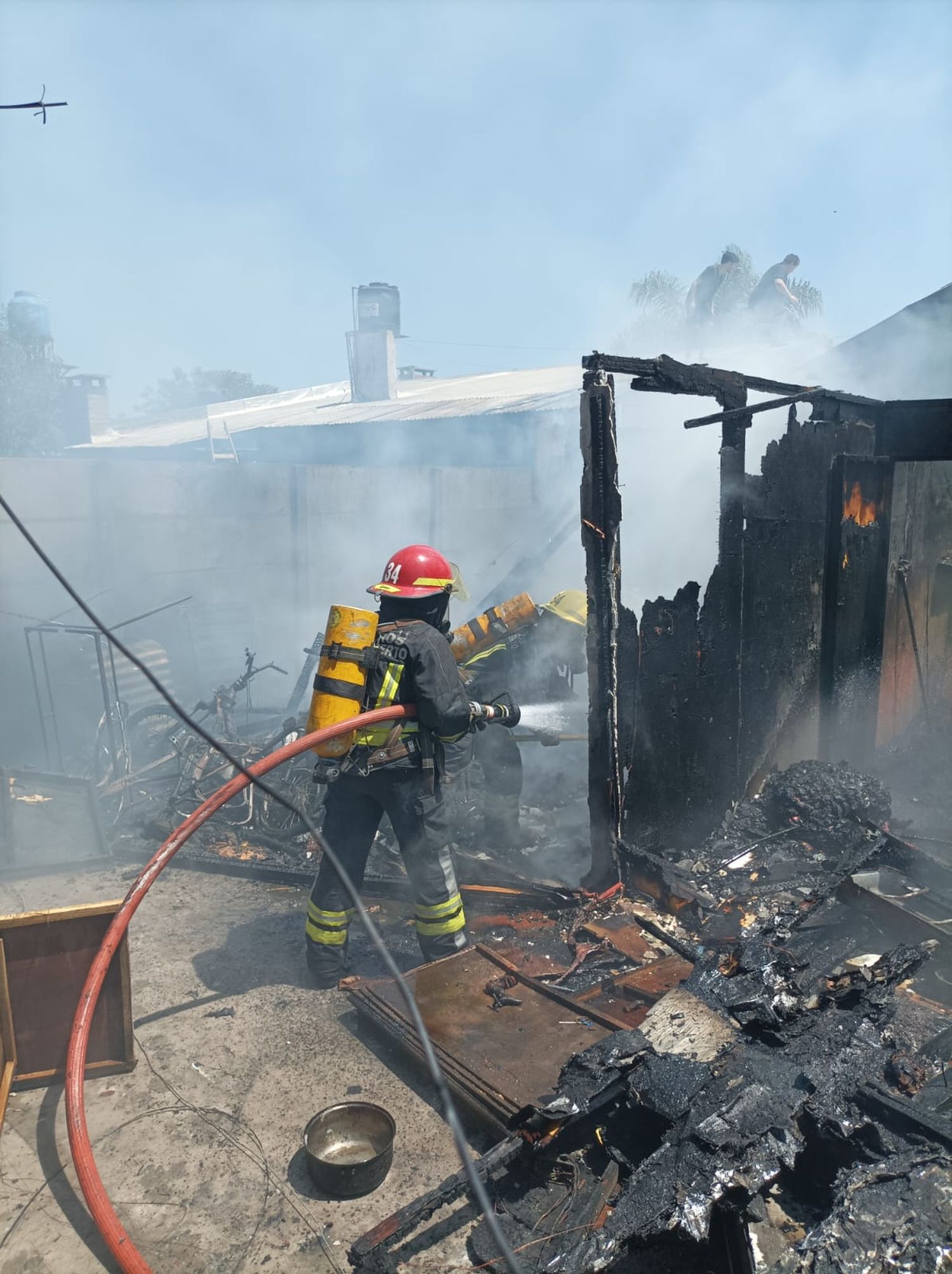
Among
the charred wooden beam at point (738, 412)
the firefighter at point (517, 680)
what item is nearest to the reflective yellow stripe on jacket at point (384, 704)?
the firefighter at point (517, 680)

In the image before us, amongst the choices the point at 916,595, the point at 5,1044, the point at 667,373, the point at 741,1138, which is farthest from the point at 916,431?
the point at 5,1044

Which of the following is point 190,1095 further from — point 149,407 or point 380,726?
point 149,407

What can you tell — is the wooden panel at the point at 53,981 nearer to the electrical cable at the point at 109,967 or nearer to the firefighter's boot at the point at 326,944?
the electrical cable at the point at 109,967

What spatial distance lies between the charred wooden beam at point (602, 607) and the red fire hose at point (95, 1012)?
1.29 m

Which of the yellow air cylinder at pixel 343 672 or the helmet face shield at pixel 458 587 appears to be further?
the helmet face shield at pixel 458 587

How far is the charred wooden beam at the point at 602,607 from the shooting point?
466 cm

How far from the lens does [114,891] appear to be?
5.83 meters

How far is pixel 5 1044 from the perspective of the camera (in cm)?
354

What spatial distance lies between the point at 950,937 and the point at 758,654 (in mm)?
2254

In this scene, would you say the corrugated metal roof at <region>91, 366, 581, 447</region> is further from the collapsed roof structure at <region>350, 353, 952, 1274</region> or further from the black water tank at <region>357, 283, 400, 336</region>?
the collapsed roof structure at <region>350, 353, 952, 1274</region>

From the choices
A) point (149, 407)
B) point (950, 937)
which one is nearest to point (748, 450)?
point (950, 937)

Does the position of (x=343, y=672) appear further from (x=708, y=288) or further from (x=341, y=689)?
(x=708, y=288)

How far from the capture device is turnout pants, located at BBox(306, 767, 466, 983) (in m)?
4.38

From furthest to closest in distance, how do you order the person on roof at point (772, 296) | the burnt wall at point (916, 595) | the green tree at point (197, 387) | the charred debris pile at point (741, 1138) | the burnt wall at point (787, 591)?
1. the green tree at point (197, 387)
2. the person on roof at point (772, 296)
3. the burnt wall at point (916, 595)
4. the burnt wall at point (787, 591)
5. the charred debris pile at point (741, 1138)
